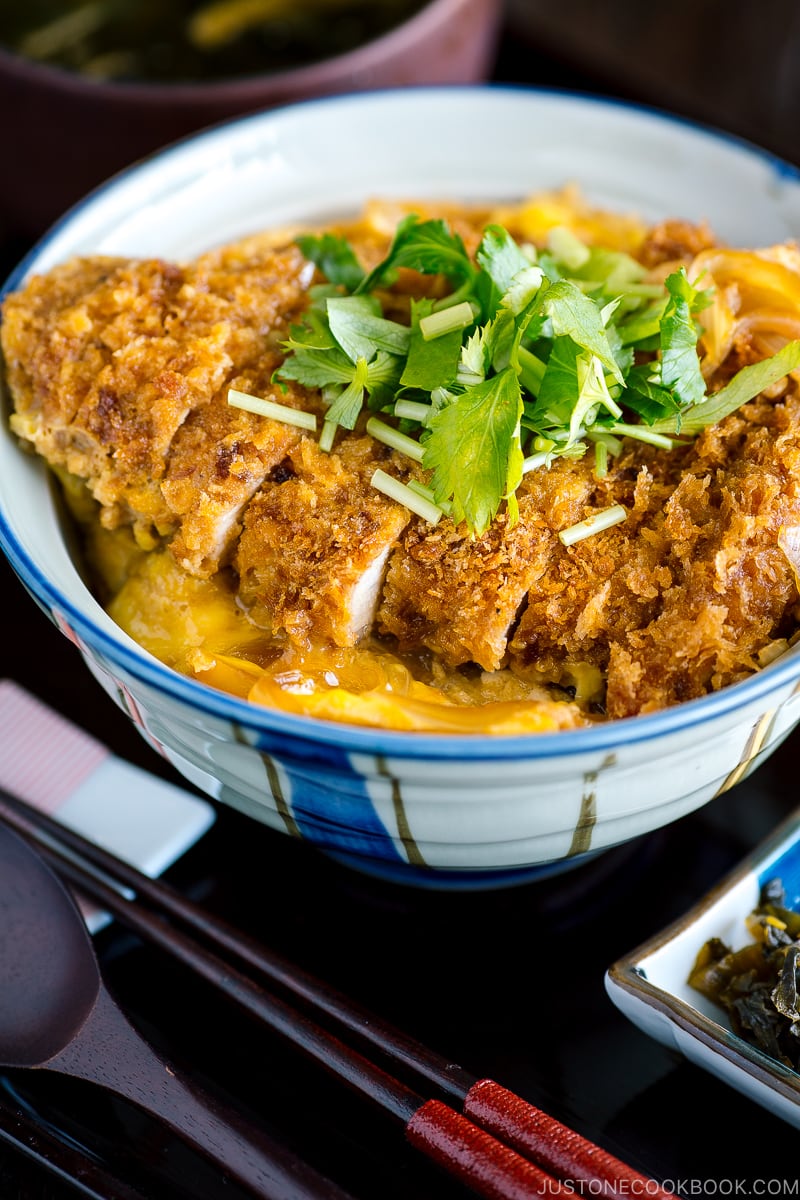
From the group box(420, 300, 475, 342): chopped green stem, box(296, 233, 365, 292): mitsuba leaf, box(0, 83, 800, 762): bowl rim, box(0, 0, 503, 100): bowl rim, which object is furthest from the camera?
box(0, 0, 503, 100): bowl rim

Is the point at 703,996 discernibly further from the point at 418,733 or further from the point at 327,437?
the point at 327,437

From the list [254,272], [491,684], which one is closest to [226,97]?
[254,272]

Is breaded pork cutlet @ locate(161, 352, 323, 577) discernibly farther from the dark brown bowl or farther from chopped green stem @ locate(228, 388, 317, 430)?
the dark brown bowl

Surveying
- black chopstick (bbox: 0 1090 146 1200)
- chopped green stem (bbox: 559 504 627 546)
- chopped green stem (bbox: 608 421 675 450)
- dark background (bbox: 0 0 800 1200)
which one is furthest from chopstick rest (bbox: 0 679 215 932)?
chopped green stem (bbox: 608 421 675 450)

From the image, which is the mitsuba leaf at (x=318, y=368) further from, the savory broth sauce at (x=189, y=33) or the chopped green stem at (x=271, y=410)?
the savory broth sauce at (x=189, y=33)

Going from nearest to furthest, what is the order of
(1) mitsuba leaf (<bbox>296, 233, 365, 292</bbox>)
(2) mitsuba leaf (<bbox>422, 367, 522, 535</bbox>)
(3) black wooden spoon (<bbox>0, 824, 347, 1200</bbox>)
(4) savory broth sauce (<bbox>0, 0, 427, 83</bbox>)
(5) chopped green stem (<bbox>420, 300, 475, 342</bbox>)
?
(3) black wooden spoon (<bbox>0, 824, 347, 1200</bbox>), (2) mitsuba leaf (<bbox>422, 367, 522, 535</bbox>), (5) chopped green stem (<bbox>420, 300, 475, 342</bbox>), (1) mitsuba leaf (<bbox>296, 233, 365, 292</bbox>), (4) savory broth sauce (<bbox>0, 0, 427, 83</bbox>)

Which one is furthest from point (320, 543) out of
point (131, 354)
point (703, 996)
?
point (703, 996)

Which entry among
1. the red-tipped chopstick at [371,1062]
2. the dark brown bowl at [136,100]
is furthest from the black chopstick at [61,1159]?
the dark brown bowl at [136,100]
